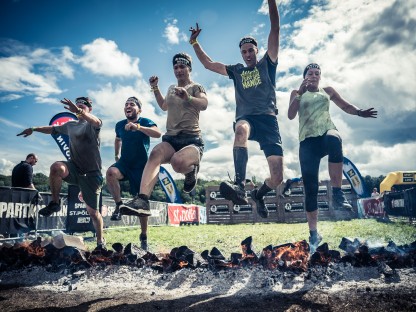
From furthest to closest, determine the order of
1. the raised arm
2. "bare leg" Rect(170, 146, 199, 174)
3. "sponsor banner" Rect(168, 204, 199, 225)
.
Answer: "sponsor banner" Rect(168, 204, 199, 225)
the raised arm
"bare leg" Rect(170, 146, 199, 174)

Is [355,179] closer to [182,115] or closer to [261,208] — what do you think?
[261,208]

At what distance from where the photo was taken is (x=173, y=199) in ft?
70.5

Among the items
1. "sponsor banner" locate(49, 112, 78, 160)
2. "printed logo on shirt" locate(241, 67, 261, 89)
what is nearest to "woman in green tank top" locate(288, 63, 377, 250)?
"printed logo on shirt" locate(241, 67, 261, 89)

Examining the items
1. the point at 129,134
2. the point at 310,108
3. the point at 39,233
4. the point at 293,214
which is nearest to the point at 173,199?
the point at 293,214

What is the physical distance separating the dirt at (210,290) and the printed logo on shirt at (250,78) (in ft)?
8.40

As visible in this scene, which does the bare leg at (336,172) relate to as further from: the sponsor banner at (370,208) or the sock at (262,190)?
the sponsor banner at (370,208)

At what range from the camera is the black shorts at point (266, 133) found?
429 centimetres

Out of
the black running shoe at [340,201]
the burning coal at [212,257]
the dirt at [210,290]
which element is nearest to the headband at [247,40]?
the black running shoe at [340,201]

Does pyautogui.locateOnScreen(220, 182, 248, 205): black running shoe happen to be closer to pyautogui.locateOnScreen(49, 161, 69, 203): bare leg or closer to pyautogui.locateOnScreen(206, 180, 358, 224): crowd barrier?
pyautogui.locateOnScreen(49, 161, 69, 203): bare leg

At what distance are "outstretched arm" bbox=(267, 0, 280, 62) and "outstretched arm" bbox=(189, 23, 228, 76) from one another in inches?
30.6

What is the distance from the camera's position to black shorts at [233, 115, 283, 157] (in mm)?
4285

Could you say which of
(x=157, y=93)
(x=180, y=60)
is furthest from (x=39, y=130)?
(x=180, y=60)

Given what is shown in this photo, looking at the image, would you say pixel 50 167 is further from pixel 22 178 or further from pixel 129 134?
pixel 22 178

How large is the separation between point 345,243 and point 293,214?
1491 cm
